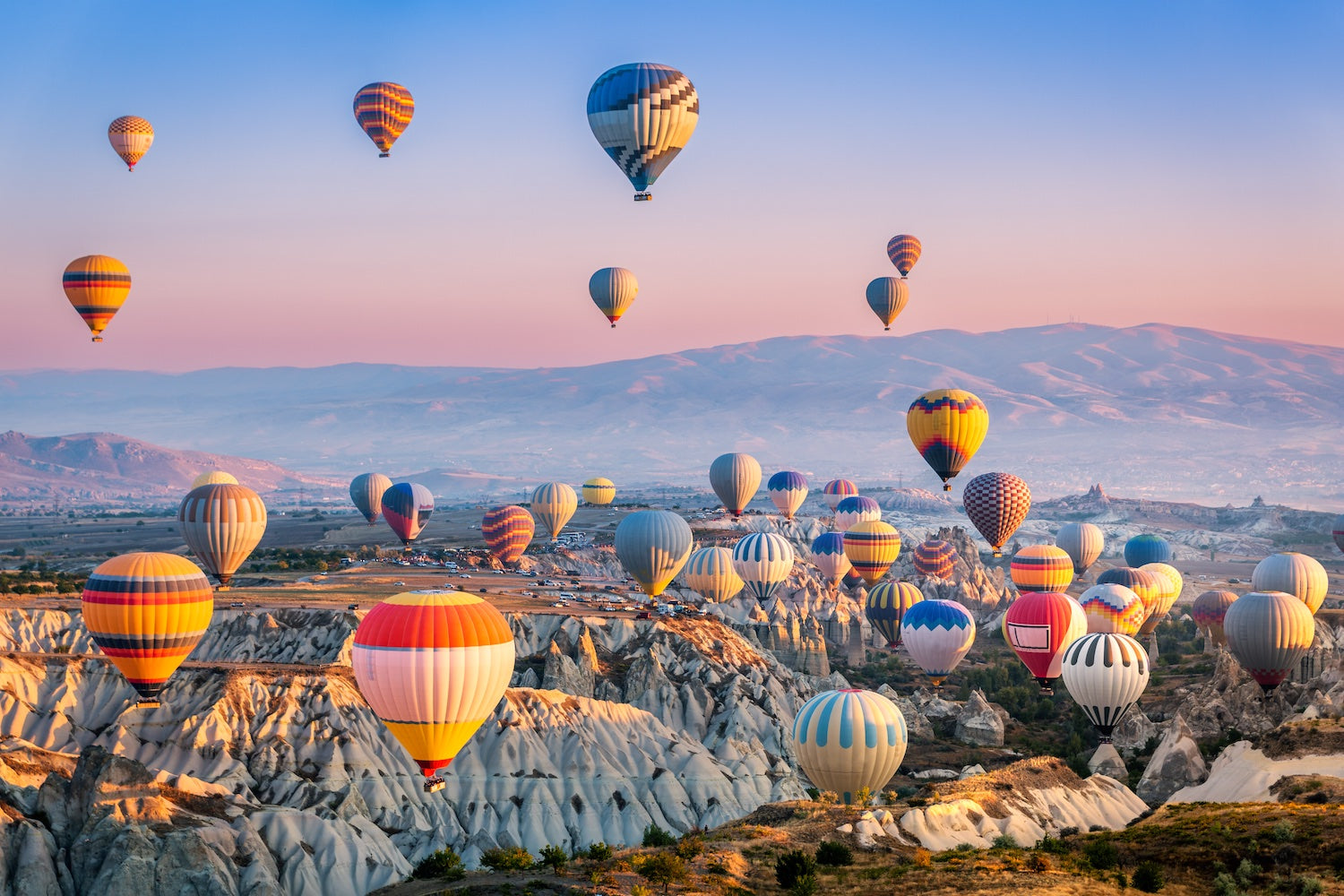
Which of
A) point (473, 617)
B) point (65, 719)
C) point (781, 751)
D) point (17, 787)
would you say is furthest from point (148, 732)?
point (781, 751)

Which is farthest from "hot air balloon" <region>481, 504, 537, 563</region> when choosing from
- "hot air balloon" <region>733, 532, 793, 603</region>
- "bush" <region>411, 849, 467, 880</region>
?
"bush" <region>411, 849, 467, 880</region>

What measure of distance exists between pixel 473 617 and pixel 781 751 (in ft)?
120

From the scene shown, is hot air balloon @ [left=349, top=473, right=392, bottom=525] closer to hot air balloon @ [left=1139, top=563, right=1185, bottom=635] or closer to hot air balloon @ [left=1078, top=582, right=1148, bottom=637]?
hot air balloon @ [left=1139, top=563, right=1185, bottom=635]

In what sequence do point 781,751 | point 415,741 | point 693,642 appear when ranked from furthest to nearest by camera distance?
1. point 693,642
2. point 781,751
3. point 415,741

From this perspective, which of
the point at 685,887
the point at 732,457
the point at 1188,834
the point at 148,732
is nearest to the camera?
A: the point at 685,887

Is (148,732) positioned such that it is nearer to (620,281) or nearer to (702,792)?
(702,792)

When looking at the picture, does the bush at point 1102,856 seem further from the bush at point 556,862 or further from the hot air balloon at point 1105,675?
the hot air balloon at point 1105,675

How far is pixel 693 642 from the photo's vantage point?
9644 cm

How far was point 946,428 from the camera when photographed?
3674 inches

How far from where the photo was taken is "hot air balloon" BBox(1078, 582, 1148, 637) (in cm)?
10100

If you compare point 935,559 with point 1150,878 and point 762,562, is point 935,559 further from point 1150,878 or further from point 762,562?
point 1150,878

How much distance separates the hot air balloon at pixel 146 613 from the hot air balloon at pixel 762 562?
159 feet

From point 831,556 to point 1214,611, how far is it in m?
34.2

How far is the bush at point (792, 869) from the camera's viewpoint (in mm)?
46156
